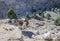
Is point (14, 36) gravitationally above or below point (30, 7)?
above

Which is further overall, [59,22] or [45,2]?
[45,2]

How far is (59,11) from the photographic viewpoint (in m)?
43.2

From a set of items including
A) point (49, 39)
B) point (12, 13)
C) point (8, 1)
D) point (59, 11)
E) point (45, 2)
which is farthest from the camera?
point (45, 2)

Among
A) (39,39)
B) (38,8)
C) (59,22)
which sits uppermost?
(39,39)

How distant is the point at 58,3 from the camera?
50969 mm

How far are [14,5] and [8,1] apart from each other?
1.83m

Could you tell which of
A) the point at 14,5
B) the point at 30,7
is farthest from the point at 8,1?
the point at 30,7

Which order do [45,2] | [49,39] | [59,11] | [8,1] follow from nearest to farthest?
[49,39] < [59,11] < [8,1] < [45,2]

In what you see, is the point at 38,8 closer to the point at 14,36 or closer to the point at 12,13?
the point at 12,13

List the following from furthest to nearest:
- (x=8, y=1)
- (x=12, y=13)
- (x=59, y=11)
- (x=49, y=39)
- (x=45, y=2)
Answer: (x=45, y=2)
(x=8, y=1)
(x=59, y=11)
(x=12, y=13)
(x=49, y=39)

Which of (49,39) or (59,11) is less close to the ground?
(49,39)

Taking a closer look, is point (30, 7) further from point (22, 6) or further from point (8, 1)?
point (8, 1)

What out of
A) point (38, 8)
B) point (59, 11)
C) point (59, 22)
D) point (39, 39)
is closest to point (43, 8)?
point (38, 8)

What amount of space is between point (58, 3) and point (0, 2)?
16.4 m
